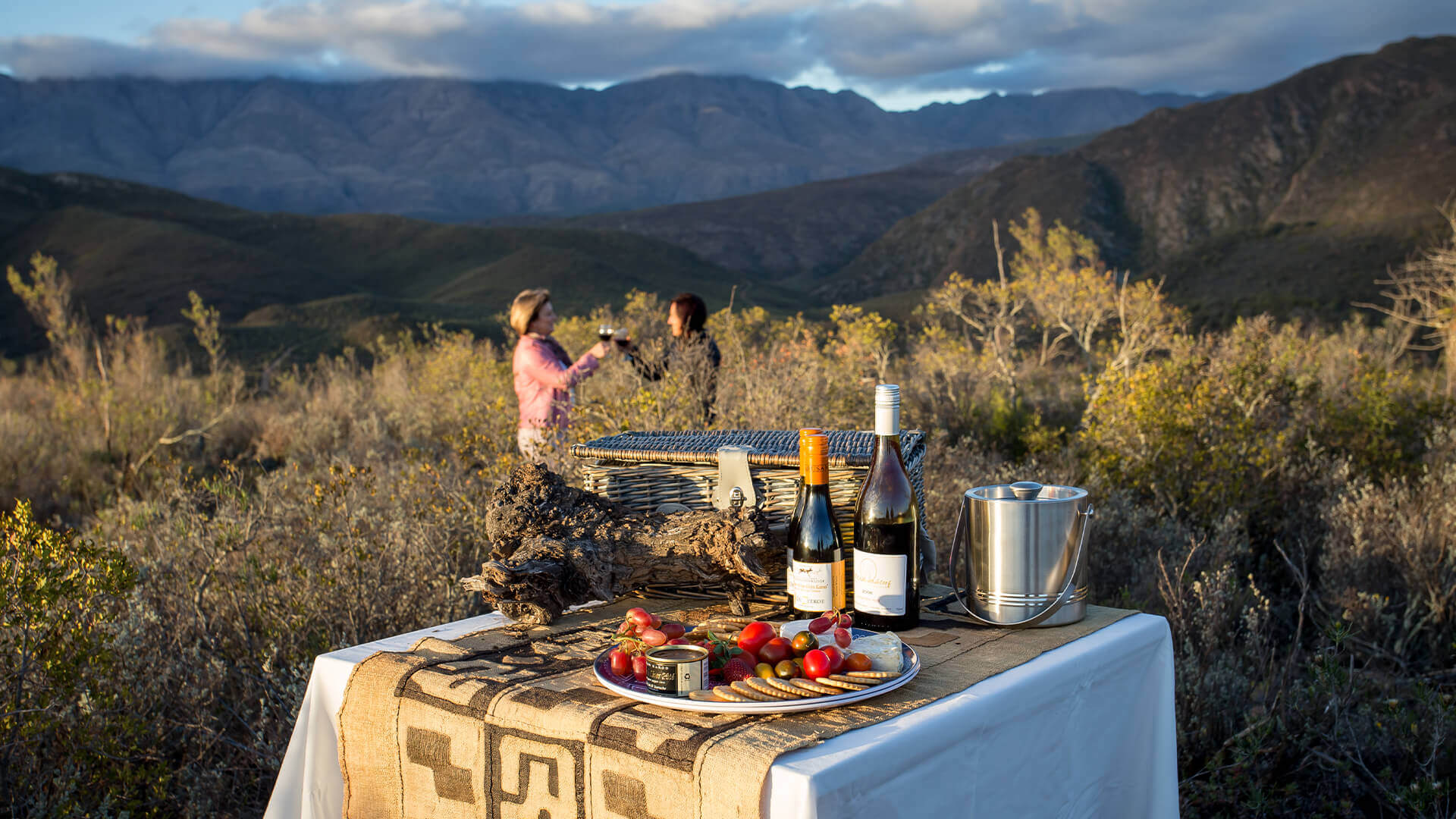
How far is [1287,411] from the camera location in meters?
5.75

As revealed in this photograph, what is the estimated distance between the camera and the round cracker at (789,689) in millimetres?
1401

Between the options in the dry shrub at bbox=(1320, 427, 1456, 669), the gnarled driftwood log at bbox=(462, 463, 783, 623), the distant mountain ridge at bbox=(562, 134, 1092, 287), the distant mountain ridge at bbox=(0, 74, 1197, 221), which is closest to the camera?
the gnarled driftwood log at bbox=(462, 463, 783, 623)

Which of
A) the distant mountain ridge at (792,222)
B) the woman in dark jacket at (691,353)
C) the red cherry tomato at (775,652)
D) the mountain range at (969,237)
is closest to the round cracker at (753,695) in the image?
the red cherry tomato at (775,652)

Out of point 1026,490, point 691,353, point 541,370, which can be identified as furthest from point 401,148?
point 1026,490

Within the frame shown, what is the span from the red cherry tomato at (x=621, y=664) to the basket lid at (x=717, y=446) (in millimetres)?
590

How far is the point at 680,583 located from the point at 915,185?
308 ft

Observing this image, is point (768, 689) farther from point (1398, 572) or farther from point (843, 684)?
point (1398, 572)

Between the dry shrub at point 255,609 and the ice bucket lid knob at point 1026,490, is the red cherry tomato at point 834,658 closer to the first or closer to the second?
the ice bucket lid knob at point 1026,490

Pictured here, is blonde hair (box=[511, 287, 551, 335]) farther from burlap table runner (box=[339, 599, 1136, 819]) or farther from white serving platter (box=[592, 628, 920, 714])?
white serving platter (box=[592, 628, 920, 714])

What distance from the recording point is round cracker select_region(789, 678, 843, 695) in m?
1.41

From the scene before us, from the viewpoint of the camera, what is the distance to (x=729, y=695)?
4.61ft

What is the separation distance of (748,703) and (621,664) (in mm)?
236

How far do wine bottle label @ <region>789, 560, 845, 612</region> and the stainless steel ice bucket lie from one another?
0.23 m

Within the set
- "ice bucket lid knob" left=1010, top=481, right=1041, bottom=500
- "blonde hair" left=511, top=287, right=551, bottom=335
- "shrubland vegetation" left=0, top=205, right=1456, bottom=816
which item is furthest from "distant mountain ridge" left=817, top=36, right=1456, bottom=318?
"ice bucket lid knob" left=1010, top=481, right=1041, bottom=500
